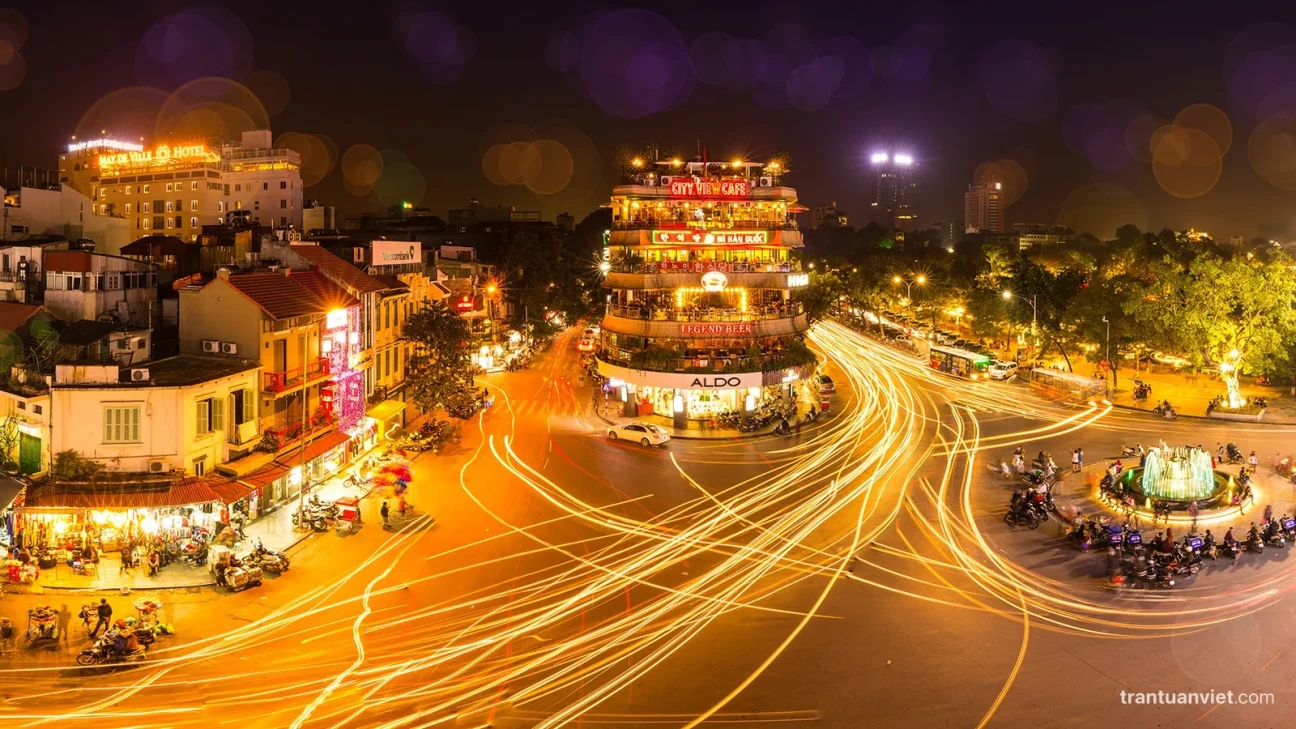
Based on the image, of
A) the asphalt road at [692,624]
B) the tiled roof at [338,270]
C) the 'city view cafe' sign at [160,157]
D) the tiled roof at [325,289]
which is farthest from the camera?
the 'city view cafe' sign at [160,157]

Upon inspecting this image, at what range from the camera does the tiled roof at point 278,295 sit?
111 feet

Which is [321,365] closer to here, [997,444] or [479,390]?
[479,390]

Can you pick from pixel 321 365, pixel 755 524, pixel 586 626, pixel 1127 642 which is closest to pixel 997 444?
pixel 755 524

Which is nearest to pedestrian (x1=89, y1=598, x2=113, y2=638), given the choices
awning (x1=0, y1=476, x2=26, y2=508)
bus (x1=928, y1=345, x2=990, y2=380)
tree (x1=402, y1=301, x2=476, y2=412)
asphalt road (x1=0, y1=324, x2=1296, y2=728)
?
asphalt road (x1=0, y1=324, x2=1296, y2=728)

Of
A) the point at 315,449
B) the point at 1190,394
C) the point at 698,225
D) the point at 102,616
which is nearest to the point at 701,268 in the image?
the point at 698,225

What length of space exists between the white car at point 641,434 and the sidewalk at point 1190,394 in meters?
35.6

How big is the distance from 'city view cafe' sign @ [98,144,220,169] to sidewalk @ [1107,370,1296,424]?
9315 cm

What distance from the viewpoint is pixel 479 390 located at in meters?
59.6

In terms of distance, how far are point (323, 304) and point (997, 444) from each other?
3742 cm

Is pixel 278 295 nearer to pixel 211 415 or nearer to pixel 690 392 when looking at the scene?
pixel 211 415

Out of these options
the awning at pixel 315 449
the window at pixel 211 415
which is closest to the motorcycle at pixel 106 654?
the window at pixel 211 415

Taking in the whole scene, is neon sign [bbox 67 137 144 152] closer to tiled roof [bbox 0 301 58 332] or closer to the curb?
tiled roof [bbox 0 301 58 332]

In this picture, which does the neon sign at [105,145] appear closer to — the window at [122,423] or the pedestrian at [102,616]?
the window at [122,423]

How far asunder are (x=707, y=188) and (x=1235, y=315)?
38.0 m
